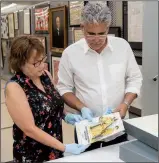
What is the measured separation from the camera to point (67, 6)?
10.6ft

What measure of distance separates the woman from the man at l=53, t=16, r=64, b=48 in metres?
2.10

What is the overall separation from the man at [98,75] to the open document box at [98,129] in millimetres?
335

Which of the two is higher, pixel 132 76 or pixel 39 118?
pixel 132 76

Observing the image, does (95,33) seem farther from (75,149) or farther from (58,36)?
(58,36)

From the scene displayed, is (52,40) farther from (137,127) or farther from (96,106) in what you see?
(137,127)

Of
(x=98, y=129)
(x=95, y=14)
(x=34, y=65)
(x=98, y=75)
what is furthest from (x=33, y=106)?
(x=95, y=14)

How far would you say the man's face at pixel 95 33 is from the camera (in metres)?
1.33

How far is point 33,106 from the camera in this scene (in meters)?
1.16

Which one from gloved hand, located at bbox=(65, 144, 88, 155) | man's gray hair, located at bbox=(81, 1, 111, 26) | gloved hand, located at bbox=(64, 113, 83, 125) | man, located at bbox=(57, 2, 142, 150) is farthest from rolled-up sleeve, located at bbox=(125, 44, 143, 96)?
gloved hand, located at bbox=(65, 144, 88, 155)

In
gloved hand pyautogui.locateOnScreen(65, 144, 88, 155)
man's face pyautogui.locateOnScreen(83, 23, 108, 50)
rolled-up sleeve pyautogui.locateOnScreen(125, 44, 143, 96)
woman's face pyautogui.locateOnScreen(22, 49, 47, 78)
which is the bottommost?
gloved hand pyautogui.locateOnScreen(65, 144, 88, 155)

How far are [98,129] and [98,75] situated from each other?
0.45m

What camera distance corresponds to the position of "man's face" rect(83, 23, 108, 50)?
1334 mm

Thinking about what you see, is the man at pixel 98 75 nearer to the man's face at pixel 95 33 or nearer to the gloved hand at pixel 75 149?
the man's face at pixel 95 33

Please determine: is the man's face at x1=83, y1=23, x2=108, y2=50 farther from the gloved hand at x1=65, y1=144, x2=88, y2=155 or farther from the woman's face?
the gloved hand at x1=65, y1=144, x2=88, y2=155
